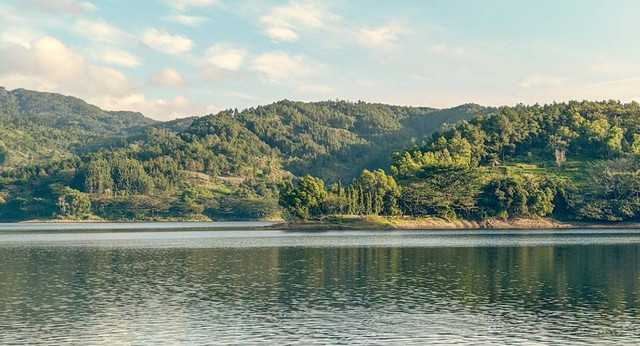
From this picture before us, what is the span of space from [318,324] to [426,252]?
234 ft

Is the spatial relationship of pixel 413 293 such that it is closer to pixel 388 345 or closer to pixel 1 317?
pixel 388 345

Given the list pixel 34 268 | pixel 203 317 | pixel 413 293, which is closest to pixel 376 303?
pixel 413 293

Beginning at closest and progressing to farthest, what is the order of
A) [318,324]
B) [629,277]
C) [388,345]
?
[388,345] → [318,324] → [629,277]

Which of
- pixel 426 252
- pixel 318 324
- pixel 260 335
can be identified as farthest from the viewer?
pixel 426 252

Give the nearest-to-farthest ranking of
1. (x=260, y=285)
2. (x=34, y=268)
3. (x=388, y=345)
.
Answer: (x=388, y=345)
(x=260, y=285)
(x=34, y=268)

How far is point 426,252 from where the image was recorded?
119 meters

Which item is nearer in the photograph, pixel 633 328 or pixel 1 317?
pixel 633 328

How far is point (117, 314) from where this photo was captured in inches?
2159

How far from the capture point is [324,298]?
62.6 meters

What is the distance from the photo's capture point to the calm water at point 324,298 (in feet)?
152

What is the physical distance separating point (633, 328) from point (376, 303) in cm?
2024

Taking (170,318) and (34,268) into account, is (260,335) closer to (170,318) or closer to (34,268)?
(170,318)

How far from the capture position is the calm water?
46.3 m

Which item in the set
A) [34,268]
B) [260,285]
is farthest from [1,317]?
[34,268]
